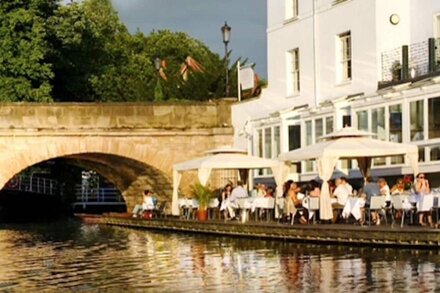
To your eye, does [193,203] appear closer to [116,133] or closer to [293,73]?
[116,133]

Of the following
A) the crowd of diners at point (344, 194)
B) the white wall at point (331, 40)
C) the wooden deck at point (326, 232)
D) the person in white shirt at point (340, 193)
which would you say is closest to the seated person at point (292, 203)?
the crowd of diners at point (344, 194)

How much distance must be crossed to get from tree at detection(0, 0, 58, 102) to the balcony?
59.2ft

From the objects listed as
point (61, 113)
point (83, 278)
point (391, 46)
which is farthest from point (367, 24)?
point (83, 278)

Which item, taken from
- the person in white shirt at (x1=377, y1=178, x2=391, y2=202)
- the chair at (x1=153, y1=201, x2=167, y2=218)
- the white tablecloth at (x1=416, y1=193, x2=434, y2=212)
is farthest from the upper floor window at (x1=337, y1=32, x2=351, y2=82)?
the white tablecloth at (x1=416, y1=193, x2=434, y2=212)

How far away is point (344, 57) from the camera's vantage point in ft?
110

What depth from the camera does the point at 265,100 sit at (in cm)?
3778

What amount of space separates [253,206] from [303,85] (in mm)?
6572

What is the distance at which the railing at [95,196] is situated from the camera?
5716cm

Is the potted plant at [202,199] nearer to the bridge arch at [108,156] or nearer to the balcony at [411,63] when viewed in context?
the bridge arch at [108,156]

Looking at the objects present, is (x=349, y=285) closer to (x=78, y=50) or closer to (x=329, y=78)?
(x=329, y=78)

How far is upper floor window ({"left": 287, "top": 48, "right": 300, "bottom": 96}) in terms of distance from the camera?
119 ft

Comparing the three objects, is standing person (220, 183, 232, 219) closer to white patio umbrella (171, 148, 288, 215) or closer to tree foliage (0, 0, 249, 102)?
white patio umbrella (171, 148, 288, 215)

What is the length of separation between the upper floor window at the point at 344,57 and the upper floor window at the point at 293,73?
111 inches

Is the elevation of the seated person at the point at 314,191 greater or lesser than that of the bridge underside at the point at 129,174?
lesser
